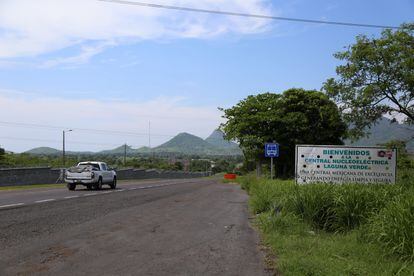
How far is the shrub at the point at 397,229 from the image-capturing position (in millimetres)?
8117

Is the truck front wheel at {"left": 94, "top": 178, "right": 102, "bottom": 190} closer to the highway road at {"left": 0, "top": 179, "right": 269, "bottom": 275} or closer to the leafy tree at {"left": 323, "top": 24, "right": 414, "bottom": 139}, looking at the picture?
the highway road at {"left": 0, "top": 179, "right": 269, "bottom": 275}

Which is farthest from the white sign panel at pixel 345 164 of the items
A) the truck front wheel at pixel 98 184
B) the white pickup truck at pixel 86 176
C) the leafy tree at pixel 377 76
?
the truck front wheel at pixel 98 184

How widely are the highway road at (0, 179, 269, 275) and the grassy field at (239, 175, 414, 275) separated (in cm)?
67

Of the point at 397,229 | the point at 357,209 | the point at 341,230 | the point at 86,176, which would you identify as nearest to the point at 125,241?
the point at 341,230

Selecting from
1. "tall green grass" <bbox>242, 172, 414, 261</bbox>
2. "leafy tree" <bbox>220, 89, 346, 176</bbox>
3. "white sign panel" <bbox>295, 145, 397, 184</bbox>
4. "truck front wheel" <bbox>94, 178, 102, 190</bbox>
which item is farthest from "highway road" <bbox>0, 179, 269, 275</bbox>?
"leafy tree" <bbox>220, 89, 346, 176</bbox>

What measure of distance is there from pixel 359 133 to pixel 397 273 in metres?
8.92

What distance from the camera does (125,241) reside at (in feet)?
35.9

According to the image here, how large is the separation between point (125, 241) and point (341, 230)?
4881 mm

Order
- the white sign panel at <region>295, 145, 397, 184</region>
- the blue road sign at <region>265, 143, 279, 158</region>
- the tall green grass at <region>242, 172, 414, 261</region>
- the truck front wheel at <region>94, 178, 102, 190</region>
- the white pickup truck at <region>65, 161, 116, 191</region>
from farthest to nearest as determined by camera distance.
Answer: the truck front wheel at <region>94, 178, 102, 190</region>
the white pickup truck at <region>65, 161, 116, 191</region>
the blue road sign at <region>265, 143, 279, 158</region>
the white sign panel at <region>295, 145, 397, 184</region>
the tall green grass at <region>242, 172, 414, 261</region>

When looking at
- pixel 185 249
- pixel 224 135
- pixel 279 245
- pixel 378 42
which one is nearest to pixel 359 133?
pixel 378 42

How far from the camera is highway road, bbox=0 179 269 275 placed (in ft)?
27.4

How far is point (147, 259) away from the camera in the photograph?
9055 mm

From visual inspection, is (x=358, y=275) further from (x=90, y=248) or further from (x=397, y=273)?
(x=90, y=248)

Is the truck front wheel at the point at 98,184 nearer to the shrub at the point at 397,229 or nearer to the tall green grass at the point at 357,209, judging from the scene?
the tall green grass at the point at 357,209
